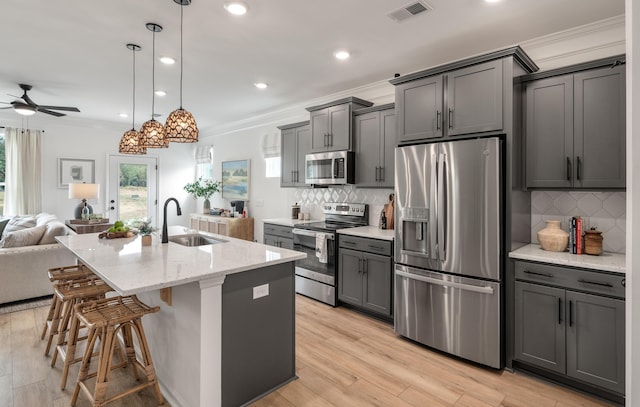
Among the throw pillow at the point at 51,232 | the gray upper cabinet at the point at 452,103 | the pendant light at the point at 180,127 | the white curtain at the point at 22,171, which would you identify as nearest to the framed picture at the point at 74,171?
the white curtain at the point at 22,171

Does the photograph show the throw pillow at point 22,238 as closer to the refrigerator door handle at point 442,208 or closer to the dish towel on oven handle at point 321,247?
the dish towel on oven handle at point 321,247

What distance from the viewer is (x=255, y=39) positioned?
3105 mm

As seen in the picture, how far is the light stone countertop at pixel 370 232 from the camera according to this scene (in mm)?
3509

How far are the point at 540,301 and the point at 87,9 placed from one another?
4.06m

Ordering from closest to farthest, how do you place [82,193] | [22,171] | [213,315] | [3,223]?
[213,315]
[3,223]
[82,193]
[22,171]

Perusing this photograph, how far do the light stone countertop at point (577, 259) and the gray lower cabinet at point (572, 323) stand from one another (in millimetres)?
47

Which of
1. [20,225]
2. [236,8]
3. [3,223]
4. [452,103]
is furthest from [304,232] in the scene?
[3,223]

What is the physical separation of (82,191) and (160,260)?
462 cm

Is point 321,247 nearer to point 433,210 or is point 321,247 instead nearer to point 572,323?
point 433,210

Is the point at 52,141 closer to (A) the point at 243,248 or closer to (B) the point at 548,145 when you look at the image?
(A) the point at 243,248

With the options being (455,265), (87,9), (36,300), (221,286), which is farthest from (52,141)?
(455,265)

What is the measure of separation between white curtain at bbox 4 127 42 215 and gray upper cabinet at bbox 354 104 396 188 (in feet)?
19.4

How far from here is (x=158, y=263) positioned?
2102 mm

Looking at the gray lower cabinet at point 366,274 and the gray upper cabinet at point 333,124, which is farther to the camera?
the gray upper cabinet at point 333,124
